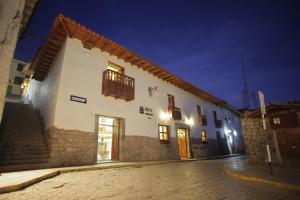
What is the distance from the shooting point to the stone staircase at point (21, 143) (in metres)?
7.15

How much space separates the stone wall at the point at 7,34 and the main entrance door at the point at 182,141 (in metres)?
14.4

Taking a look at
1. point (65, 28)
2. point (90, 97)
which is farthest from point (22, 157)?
point (65, 28)

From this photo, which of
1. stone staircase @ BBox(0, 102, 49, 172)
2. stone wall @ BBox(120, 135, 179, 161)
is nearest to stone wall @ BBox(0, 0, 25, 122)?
stone staircase @ BBox(0, 102, 49, 172)

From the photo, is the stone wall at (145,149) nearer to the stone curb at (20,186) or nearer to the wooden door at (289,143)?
the stone curb at (20,186)

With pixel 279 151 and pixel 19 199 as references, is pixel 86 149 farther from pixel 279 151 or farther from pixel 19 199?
pixel 279 151

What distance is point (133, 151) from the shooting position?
11406mm

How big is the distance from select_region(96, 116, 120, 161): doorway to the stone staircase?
3.55 metres

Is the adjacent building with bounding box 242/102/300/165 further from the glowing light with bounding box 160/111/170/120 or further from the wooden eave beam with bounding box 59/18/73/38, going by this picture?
the wooden eave beam with bounding box 59/18/73/38

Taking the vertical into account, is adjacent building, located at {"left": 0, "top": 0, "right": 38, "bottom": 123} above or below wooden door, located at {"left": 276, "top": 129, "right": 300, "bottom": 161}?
above

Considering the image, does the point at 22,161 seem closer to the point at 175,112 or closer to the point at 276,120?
the point at 276,120

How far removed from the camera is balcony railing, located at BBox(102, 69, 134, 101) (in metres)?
10.8

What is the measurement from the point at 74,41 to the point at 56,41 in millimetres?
1254

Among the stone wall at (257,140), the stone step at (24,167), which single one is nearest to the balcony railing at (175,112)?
the stone wall at (257,140)

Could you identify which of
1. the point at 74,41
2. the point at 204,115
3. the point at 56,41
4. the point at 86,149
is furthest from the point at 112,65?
the point at 204,115
